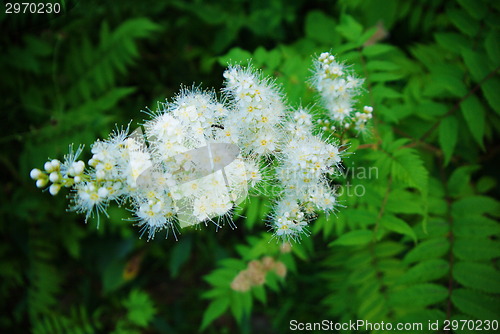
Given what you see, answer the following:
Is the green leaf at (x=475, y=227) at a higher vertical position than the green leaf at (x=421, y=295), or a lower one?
higher

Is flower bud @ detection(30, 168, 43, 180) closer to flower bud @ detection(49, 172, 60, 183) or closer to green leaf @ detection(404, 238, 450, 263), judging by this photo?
flower bud @ detection(49, 172, 60, 183)

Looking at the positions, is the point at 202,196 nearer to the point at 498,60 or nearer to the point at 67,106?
the point at 498,60

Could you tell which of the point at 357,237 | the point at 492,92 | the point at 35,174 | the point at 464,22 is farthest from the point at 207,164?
the point at 464,22

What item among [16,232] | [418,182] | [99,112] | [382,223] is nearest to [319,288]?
[382,223]

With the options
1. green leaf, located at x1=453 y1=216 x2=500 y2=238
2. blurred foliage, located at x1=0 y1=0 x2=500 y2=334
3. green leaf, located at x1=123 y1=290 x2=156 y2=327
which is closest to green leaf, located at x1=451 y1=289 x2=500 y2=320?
blurred foliage, located at x1=0 y1=0 x2=500 y2=334

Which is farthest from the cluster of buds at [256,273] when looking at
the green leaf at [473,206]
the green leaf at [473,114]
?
the green leaf at [473,114]

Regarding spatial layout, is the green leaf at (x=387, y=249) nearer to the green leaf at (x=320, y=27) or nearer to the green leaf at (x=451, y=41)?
the green leaf at (x=451, y=41)
